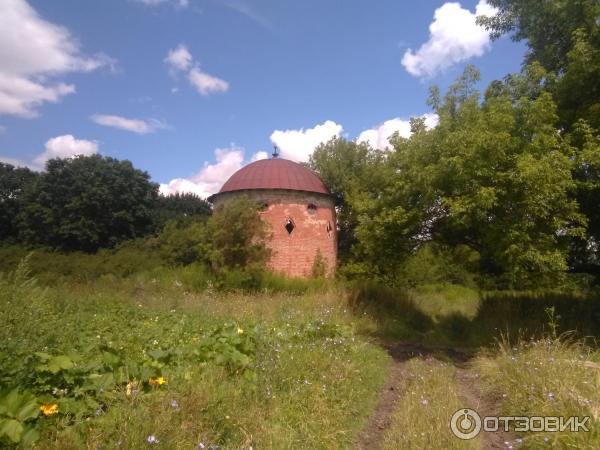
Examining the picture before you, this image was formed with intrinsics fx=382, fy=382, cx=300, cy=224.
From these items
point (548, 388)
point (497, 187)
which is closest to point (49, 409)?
point (548, 388)

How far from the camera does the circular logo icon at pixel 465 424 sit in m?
3.73

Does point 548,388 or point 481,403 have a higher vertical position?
point 548,388

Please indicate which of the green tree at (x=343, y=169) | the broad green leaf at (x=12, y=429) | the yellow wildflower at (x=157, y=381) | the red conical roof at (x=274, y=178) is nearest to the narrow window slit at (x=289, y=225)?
the red conical roof at (x=274, y=178)

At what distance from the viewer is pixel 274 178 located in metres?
18.5

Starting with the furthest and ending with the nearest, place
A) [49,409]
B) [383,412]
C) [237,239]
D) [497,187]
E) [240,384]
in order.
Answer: [237,239] → [497,187] → [383,412] → [240,384] → [49,409]

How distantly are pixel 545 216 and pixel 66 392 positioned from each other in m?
7.97

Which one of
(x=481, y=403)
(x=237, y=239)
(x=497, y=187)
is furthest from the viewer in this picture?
(x=237, y=239)

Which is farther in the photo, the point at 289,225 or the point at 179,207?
the point at 179,207

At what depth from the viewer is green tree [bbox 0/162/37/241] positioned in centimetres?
3356

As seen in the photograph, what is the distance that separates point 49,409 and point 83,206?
31241 mm

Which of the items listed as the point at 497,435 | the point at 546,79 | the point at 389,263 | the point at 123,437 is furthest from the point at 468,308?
the point at 123,437

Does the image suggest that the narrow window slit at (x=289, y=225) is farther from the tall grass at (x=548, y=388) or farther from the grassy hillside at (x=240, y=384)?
the tall grass at (x=548, y=388)

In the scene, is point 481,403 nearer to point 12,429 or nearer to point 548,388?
point 548,388

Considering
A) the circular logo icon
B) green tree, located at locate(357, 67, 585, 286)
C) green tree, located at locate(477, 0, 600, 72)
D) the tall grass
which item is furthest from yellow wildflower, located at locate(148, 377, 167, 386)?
green tree, located at locate(477, 0, 600, 72)
